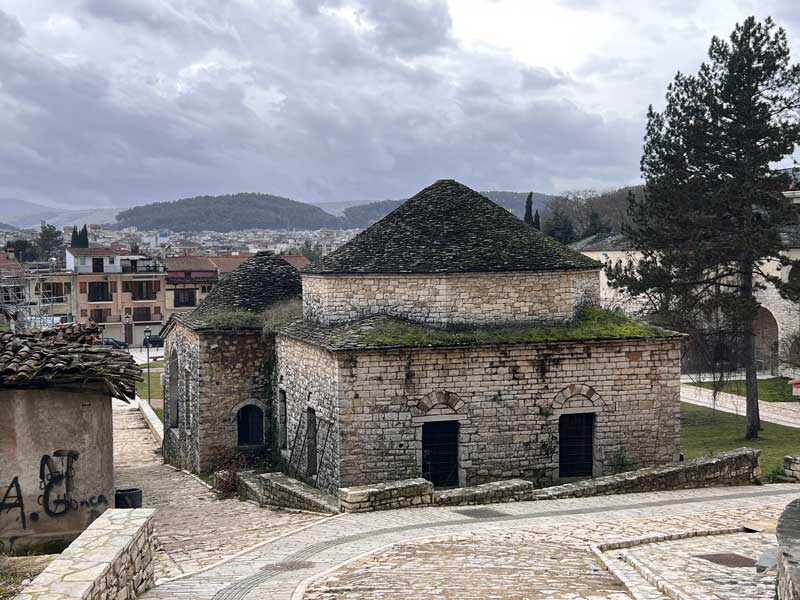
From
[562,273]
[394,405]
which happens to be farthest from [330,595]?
[562,273]

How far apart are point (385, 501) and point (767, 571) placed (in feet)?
22.7

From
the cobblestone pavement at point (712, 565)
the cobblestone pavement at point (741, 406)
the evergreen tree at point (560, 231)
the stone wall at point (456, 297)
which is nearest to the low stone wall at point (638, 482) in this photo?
the stone wall at point (456, 297)

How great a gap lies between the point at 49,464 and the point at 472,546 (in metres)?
6.24

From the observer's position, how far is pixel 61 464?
1359 centimetres

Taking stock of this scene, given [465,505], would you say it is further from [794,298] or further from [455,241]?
[794,298]

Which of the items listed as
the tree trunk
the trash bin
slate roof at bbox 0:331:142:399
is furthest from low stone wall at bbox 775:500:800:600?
the tree trunk

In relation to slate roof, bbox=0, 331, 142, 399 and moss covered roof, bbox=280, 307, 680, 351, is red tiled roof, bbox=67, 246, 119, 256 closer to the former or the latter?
moss covered roof, bbox=280, 307, 680, 351

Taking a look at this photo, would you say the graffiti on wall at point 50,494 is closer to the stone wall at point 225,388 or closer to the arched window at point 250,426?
the stone wall at point 225,388

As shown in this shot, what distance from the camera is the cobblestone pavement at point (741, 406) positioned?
3097 centimetres

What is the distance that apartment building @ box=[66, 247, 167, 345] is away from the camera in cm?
6900

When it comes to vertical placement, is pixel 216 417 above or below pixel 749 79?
below

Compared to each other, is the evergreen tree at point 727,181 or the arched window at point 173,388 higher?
the evergreen tree at point 727,181

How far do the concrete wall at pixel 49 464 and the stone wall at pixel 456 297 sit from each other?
256 inches

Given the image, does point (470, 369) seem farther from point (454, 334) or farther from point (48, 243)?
point (48, 243)
